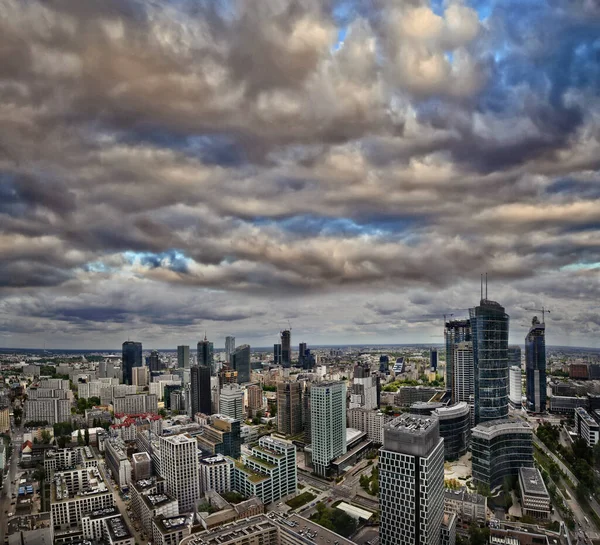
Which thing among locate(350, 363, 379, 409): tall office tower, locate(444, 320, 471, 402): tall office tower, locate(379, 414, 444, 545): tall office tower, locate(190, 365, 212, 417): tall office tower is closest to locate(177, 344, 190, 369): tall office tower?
locate(190, 365, 212, 417): tall office tower

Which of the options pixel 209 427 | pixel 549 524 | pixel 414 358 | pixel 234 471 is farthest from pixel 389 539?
pixel 414 358

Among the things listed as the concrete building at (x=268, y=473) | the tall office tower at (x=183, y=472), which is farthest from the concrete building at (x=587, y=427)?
the tall office tower at (x=183, y=472)

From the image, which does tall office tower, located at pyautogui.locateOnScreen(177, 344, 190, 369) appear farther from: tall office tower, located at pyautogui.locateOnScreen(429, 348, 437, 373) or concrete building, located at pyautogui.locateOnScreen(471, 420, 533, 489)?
concrete building, located at pyautogui.locateOnScreen(471, 420, 533, 489)

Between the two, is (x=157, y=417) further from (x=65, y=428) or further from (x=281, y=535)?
(x=281, y=535)

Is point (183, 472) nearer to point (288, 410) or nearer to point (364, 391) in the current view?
point (288, 410)

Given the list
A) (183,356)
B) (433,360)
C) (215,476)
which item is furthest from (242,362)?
(215,476)

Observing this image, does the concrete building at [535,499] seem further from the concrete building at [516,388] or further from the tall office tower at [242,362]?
the tall office tower at [242,362]
